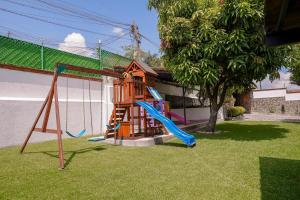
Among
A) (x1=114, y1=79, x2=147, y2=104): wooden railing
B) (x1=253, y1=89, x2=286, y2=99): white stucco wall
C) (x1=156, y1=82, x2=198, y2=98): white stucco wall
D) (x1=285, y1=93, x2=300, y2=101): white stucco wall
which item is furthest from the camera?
(x1=253, y1=89, x2=286, y2=99): white stucco wall

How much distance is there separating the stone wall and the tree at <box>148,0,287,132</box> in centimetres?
2025

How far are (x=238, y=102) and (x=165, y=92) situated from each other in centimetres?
1640

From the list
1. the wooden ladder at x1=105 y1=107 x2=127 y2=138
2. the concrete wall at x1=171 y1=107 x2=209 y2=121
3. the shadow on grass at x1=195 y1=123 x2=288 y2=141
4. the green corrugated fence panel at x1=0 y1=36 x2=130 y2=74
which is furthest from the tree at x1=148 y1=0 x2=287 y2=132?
the concrete wall at x1=171 y1=107 x2=209 y2=121

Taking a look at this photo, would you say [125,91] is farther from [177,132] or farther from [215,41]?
[215,41]

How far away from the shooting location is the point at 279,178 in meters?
5.04

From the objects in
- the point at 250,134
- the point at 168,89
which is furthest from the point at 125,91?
the point at 168,89

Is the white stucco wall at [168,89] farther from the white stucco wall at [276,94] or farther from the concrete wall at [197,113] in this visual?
the white stucco wall at [276,94]

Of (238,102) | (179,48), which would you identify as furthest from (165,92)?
(238,102)

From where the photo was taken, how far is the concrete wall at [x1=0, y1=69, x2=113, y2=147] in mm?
9688

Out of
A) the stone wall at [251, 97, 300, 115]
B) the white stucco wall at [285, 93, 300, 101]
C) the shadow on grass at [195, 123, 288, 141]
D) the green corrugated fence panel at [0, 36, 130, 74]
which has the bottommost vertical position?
the shadow on grass at [195, 123, 288, 141]

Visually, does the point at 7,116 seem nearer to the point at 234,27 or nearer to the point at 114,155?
the point at 114,155

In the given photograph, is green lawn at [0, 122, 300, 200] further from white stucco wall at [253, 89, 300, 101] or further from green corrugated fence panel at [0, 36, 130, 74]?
white stucco wall at [253, 89, 300, 101]

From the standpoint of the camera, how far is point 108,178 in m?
5.29

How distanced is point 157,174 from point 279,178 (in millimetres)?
2538
